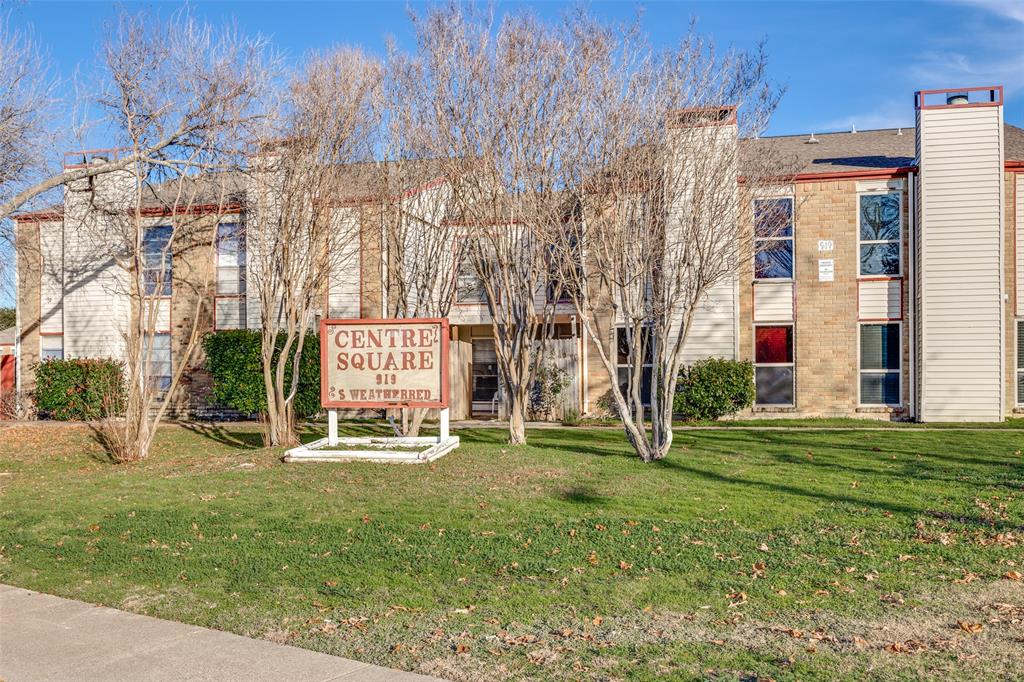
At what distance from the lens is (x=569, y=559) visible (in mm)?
7609

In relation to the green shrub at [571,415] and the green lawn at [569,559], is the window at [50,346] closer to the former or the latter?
the green lawn at [569,559]

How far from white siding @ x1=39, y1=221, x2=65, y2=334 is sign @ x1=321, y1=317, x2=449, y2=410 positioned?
14728 millimetres

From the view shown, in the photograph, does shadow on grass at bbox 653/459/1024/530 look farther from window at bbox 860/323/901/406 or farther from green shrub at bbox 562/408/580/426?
window at bbox 860/323/901/406

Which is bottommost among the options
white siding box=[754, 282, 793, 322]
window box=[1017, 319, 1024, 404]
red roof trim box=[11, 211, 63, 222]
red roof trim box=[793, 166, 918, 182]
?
window box=[1017, 319, 1024, 404]

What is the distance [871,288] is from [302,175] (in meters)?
13.2

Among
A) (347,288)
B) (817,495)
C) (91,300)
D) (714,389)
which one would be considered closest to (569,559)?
(817,495)

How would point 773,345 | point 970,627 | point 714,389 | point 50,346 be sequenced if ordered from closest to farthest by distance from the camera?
point 970,627, point 714,389, point 773,345, point 50,346

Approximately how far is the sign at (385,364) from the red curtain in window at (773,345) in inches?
412

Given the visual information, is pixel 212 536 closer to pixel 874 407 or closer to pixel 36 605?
pixel 36 605

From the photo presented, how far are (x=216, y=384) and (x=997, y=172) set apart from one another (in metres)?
18.8

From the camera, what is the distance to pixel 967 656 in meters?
5.17

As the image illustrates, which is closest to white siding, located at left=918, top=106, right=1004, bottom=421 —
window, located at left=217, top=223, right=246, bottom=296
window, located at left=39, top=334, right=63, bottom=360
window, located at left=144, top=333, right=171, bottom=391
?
window, located at left=217, top=223, right=246, bottom=296

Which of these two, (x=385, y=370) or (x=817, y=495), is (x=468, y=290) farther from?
(x=817, y=495)

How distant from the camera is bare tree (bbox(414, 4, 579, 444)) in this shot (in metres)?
13.4
